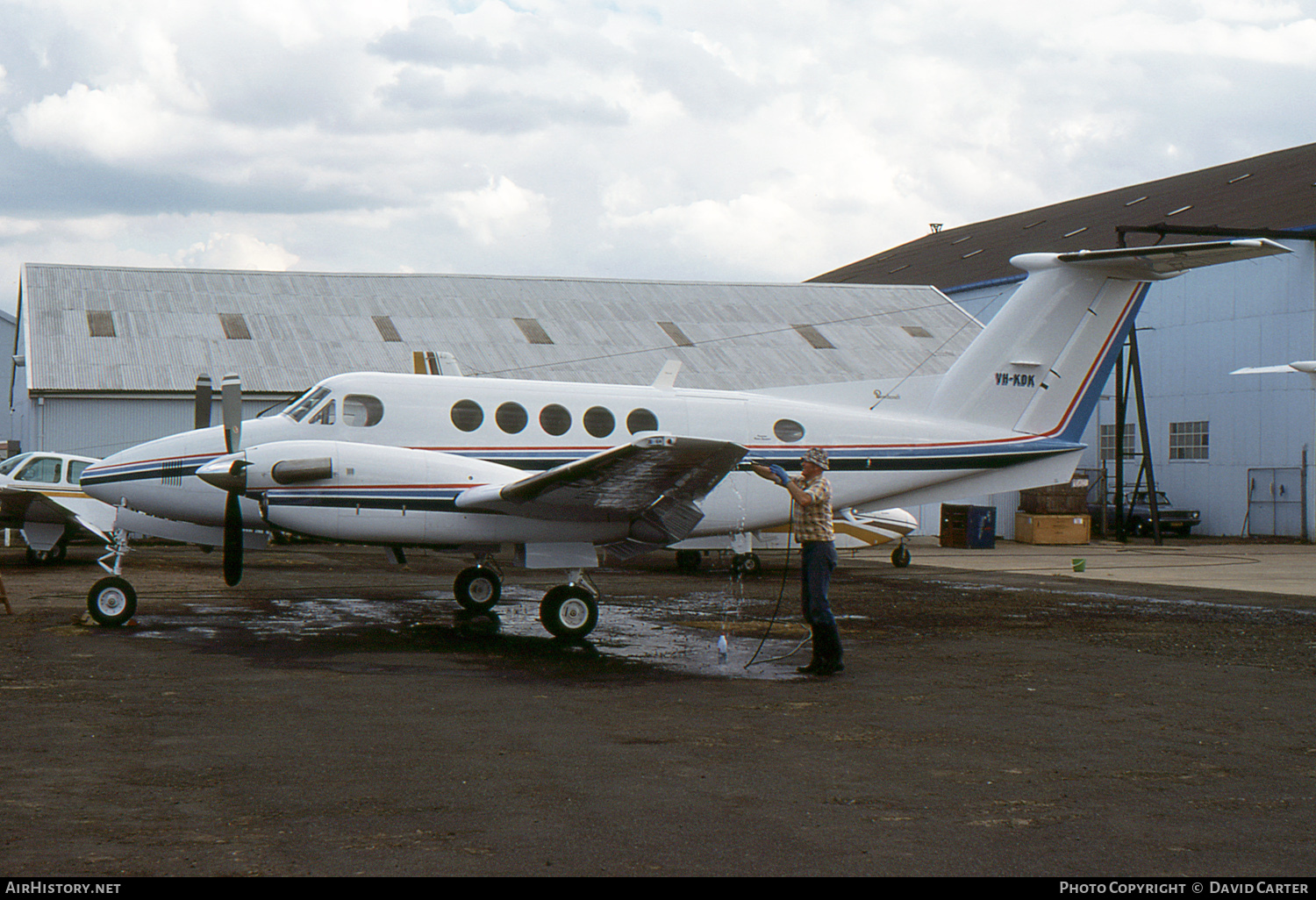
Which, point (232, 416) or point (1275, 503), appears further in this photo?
point (1275, 503)

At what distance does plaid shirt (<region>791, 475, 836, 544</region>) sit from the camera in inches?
416

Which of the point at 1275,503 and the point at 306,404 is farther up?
the point at 306,404

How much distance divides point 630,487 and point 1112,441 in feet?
107

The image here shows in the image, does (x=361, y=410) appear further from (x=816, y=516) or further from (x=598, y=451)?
(x=816, y=516)

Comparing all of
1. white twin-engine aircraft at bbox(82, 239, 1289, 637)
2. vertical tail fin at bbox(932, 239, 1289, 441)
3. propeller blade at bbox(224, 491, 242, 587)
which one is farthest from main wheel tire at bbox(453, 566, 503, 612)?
vertical tail fin at bbox(932, 239, 1289, 441)

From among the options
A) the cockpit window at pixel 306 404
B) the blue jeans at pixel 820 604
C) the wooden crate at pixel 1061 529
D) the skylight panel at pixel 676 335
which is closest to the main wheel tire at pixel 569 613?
the blue jeans at pixel 820 604

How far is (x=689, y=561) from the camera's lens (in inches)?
901

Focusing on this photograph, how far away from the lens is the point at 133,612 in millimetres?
12797

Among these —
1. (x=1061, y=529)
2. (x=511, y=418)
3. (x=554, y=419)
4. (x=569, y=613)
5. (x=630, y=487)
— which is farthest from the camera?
(x=1061, y=529)

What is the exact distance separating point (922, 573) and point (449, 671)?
14218 mm

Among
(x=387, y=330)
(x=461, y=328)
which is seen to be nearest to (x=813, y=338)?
(x=461, y=328)

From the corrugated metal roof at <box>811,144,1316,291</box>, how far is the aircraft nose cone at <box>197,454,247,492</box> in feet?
90.0

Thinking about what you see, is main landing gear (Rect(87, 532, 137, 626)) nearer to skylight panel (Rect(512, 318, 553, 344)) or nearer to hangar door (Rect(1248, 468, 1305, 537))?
skylight panel (Rect(512, 318, 553, 344))
